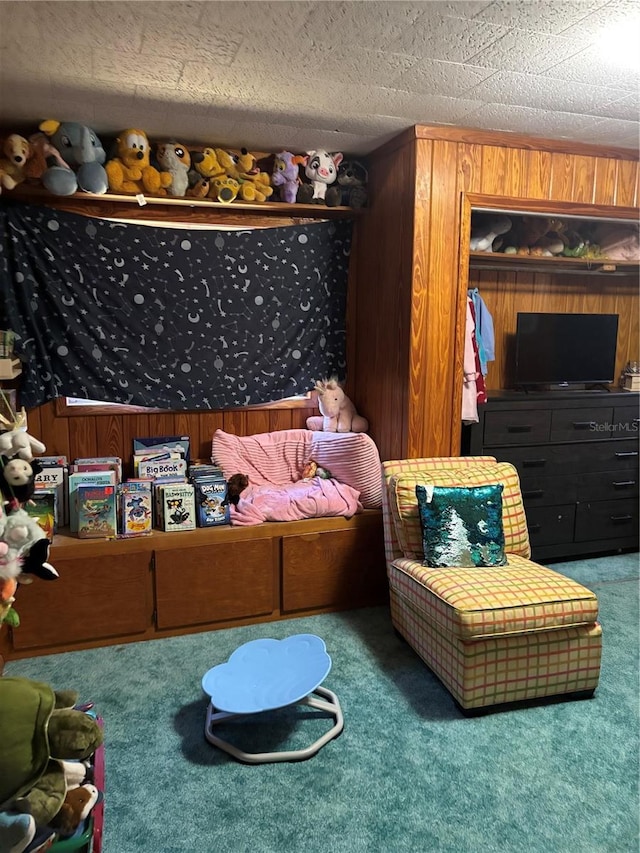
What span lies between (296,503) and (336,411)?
68 centimetres

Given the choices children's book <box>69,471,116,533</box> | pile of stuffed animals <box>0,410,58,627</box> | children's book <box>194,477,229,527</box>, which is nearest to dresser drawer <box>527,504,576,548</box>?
children's book <box>194,477,229,527</box>

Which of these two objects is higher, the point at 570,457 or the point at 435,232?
the point at 435,232

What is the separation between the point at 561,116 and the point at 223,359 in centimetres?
200

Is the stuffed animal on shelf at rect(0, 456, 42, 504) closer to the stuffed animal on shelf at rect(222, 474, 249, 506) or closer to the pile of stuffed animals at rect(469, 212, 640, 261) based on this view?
the stuffed animal on shelf at rect(222, 474, 249, 506)

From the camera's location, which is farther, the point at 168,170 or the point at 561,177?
the point at 561,177

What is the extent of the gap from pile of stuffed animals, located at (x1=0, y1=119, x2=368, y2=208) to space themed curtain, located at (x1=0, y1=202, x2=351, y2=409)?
178mm

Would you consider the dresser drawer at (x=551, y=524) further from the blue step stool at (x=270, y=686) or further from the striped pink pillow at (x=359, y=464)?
the blue step stool at (x=270, y=686)

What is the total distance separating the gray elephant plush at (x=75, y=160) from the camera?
2756 millimetres

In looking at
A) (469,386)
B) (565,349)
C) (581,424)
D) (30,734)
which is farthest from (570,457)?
(30,734)

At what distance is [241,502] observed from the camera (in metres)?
3.04

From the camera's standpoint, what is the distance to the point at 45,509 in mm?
2715

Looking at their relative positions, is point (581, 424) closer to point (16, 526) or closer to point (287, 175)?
point (287, 175)

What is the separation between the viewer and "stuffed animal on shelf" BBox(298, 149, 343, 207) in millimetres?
3207

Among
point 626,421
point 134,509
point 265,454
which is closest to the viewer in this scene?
point 134,509
